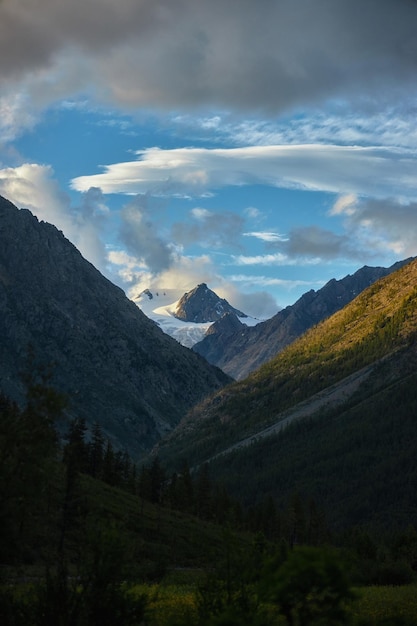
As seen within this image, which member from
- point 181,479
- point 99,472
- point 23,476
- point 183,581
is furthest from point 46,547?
point 181,479

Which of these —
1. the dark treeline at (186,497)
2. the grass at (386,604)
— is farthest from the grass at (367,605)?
the dark treeline at (186,497)

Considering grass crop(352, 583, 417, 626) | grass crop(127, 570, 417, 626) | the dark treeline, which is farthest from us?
the dark treeline

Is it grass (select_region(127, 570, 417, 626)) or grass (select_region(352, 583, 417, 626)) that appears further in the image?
grass (select_region(352, 583, 417, 626))

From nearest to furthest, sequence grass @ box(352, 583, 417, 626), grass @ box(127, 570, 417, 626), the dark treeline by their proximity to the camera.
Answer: grass @ box(127, 570, 417, 626) → grass @ box(352, 583, 417, 626) → the dark treeline

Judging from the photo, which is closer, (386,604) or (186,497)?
(386,604)

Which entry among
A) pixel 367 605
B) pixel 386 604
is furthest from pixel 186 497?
pixel 367 605

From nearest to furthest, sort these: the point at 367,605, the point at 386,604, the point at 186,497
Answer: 1. the point at 367,605
2. the point at 386,604
3. the point at 186,497

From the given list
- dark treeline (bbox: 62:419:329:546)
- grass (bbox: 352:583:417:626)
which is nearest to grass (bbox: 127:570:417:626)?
grass (bbox: 352:583:417:626)

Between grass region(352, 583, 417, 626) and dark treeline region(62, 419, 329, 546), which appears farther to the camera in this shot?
dark treeline region(62, 419, 329, 546)

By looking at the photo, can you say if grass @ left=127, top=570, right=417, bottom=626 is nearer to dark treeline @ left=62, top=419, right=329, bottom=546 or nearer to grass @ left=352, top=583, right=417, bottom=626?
grass @ left=352, top=583, right=417, bottom=626

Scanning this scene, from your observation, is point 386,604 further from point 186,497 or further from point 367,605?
point 186,497

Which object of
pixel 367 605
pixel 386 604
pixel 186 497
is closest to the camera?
pixel 367 605

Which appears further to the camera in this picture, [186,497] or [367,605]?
[186,497]

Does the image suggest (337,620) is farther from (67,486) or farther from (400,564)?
(67,486)
